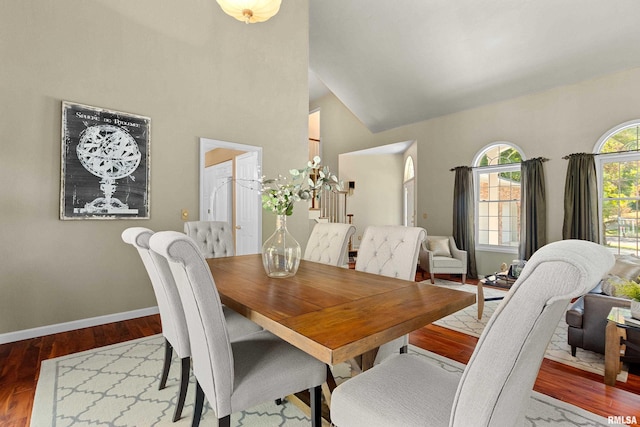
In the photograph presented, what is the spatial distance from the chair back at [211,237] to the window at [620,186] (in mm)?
5042

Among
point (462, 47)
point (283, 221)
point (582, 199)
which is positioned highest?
point (462, 47)

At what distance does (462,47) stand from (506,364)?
5172 mm

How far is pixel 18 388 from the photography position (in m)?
2.06

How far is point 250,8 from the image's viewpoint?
7.25 ft

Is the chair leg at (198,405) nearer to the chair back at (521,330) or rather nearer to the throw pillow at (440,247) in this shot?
the chair back at (521,330)

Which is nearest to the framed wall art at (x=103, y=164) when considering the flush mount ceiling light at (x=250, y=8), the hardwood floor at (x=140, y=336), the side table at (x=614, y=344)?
the hardwood floor at (x=140, y=336)

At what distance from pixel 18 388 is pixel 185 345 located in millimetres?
1423

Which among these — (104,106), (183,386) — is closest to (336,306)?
(183,386)

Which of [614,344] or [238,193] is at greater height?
[238,193]

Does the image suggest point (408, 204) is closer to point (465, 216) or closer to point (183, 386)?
point (465, 216)

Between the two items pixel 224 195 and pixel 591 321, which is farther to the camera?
pixel 224 195

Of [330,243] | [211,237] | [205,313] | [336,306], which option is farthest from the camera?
[211,237]

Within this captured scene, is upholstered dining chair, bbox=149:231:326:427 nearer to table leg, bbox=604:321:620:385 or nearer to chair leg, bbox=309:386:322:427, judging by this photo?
chair leg, bbox=309:386:322:427

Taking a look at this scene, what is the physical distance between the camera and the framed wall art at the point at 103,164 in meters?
3.02
